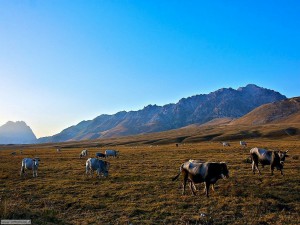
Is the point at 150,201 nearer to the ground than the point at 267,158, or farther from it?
nearer to the ground

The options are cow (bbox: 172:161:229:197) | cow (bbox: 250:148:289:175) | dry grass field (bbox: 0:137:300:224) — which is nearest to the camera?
dry grass field (bbox: 0:137:300:224)

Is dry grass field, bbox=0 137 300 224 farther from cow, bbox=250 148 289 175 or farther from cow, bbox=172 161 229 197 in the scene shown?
cow, bbox=172 161 229 197

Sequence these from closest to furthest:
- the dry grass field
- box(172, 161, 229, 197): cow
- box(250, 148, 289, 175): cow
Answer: the dry grass field
box(172, 161, 229, 197): cow
box(250, 148, 289, 175): cow

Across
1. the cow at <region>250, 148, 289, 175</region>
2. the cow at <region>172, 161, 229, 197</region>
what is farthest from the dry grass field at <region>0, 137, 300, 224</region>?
the cow at <region>172, 161, 229, 197</region>

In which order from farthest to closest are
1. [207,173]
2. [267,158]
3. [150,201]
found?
[267,158], [207,173], [150,201]

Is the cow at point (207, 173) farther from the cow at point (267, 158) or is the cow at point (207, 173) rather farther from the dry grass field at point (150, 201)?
the cow at point (267, 158)

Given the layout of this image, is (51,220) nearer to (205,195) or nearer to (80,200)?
(80,200)

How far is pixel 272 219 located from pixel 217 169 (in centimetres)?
534

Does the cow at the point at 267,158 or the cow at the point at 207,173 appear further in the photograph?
the cow at the point at 267,158

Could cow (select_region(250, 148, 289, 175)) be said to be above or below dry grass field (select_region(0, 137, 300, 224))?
above

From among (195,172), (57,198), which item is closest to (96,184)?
(57,198)

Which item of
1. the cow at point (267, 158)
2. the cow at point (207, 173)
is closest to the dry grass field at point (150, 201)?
the cow at point (267, 158)

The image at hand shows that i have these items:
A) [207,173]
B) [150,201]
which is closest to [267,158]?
[207,173]

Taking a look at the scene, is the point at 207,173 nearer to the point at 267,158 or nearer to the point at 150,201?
the point at 150,201
